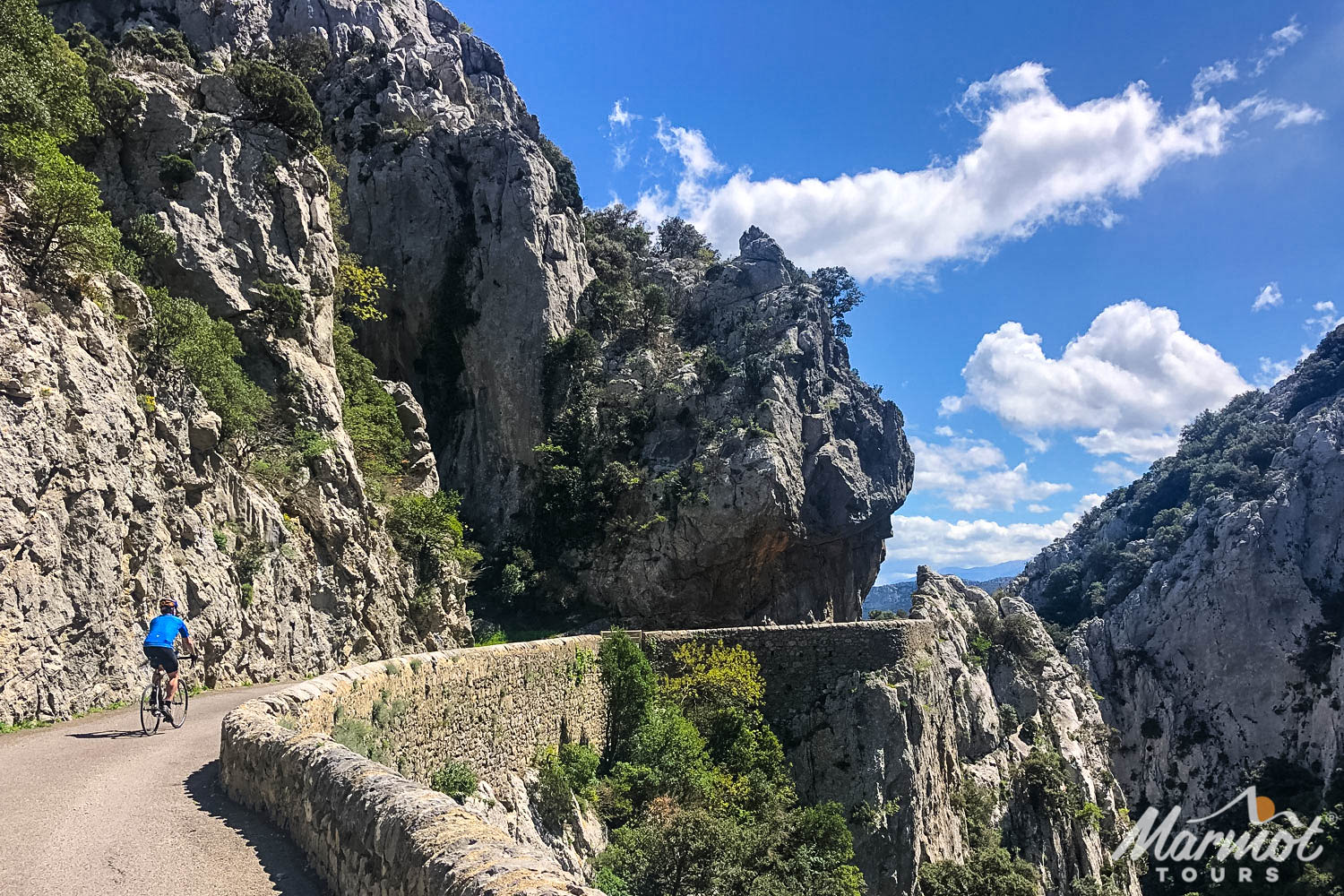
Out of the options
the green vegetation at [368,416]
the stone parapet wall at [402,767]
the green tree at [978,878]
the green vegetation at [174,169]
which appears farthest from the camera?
the green vegetation at [368,416]

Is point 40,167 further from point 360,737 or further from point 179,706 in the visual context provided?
point 360,737

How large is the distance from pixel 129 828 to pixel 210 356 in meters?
16.6

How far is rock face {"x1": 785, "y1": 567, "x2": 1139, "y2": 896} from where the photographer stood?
23.7 metres

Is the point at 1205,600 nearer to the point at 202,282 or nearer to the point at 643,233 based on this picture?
the point at 643,233

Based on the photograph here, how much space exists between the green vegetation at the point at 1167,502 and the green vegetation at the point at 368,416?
73578 mm

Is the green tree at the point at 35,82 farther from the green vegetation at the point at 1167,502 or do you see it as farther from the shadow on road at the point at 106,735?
the green vegetation at the point at 1167,502

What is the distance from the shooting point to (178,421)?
1709cm

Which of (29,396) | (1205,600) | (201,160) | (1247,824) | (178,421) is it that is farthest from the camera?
(1205,600)

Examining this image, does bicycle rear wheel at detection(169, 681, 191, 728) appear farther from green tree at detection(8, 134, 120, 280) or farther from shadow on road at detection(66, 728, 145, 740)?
green tree at detection(8, 134, 120, 280)

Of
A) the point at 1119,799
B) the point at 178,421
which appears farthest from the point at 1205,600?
the point at 178,421

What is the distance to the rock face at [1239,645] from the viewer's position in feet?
189

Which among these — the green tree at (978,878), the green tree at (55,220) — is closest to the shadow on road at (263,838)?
the green tree at (55,220)

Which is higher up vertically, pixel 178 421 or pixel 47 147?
pixel 47 147

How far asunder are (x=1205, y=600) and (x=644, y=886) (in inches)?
2695
